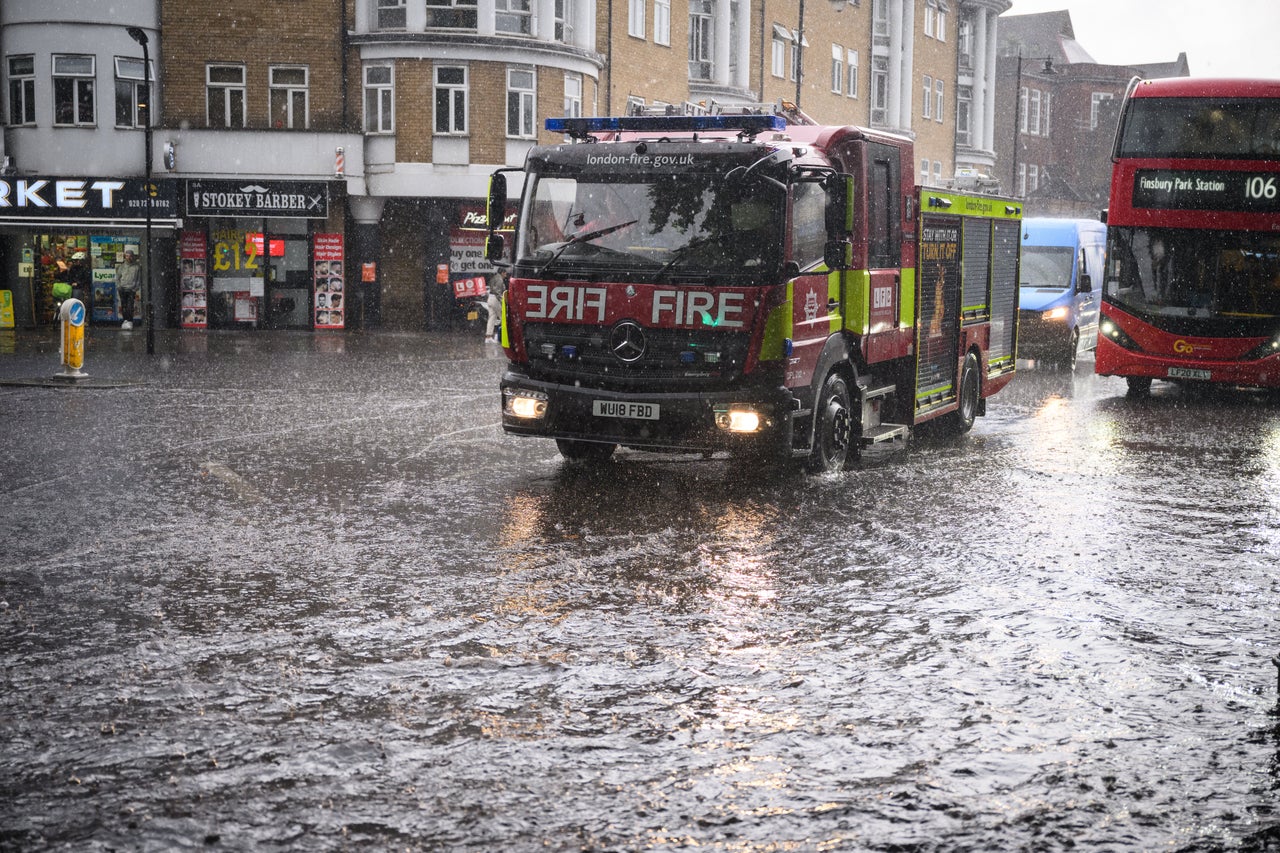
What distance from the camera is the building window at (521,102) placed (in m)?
36.3

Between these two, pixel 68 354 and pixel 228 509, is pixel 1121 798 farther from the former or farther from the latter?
pixel 68 354

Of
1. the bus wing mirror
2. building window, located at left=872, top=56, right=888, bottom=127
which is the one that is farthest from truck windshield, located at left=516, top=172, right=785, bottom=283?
building window, located at left=872, top=56, right=888, bottom=127

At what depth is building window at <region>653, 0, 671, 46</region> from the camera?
4278 cm

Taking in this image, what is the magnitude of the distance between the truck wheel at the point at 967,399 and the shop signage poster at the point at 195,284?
2491cm

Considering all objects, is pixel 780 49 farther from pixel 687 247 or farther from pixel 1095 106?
pixel 1095 106

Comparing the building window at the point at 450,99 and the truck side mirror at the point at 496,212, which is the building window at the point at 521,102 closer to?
the building window at the point at 450,99

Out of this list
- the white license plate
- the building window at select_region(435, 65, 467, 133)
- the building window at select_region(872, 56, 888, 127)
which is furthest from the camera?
the building window at select_region(872, 56, 888, 127)

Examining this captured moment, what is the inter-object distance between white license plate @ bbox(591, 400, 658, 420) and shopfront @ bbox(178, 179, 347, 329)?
86.4 ft

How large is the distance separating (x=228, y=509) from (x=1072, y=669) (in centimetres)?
631

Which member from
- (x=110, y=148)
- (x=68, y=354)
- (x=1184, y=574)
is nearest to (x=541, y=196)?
(x=1184, y=574)

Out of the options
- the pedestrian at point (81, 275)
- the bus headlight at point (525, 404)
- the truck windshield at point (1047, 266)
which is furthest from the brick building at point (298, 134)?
the bus headlight at point (525, 404)

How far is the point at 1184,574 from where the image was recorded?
8367mm

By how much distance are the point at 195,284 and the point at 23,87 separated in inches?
246

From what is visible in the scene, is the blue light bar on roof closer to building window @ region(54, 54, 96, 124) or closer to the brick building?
the brick building
